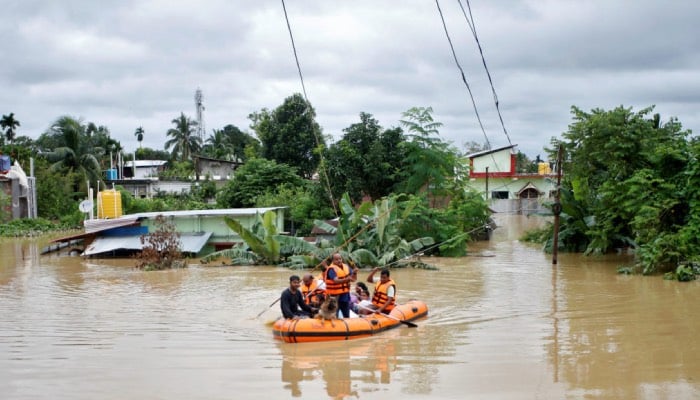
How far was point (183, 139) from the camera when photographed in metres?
72.4

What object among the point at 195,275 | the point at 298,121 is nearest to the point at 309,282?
the point at 195,275

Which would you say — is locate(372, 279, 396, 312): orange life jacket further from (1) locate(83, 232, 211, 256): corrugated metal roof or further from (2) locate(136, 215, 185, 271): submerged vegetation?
(1) locate(83, 232, 211, 256): corrugated metal roof

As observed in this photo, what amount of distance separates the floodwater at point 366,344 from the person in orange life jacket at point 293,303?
2.13 feet

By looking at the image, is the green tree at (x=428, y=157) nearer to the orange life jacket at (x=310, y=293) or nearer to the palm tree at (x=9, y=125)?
the orange life jacket at (x=310, y=293)

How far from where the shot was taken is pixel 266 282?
21.8 m

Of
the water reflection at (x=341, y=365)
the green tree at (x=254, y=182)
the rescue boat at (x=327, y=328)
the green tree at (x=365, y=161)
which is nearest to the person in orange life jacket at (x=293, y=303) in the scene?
the rescue boat at (x=327, y=328)

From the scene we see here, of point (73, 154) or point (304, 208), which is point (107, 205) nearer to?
point (304, 208)

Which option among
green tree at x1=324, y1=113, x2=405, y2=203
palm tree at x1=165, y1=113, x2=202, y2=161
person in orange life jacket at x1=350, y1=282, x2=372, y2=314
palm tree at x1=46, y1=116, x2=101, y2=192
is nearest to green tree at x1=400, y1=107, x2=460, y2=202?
green tree at x1=324, y1=113, x2=405, y2=203

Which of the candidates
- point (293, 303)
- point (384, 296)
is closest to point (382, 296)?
point (384, 296)

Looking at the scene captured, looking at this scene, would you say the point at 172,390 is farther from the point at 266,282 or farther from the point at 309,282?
the point at 266,282

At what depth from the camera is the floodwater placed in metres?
10.0

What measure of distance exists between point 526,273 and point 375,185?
13.0m

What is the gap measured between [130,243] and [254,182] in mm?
13603

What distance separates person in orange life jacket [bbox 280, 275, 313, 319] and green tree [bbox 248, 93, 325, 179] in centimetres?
3627
